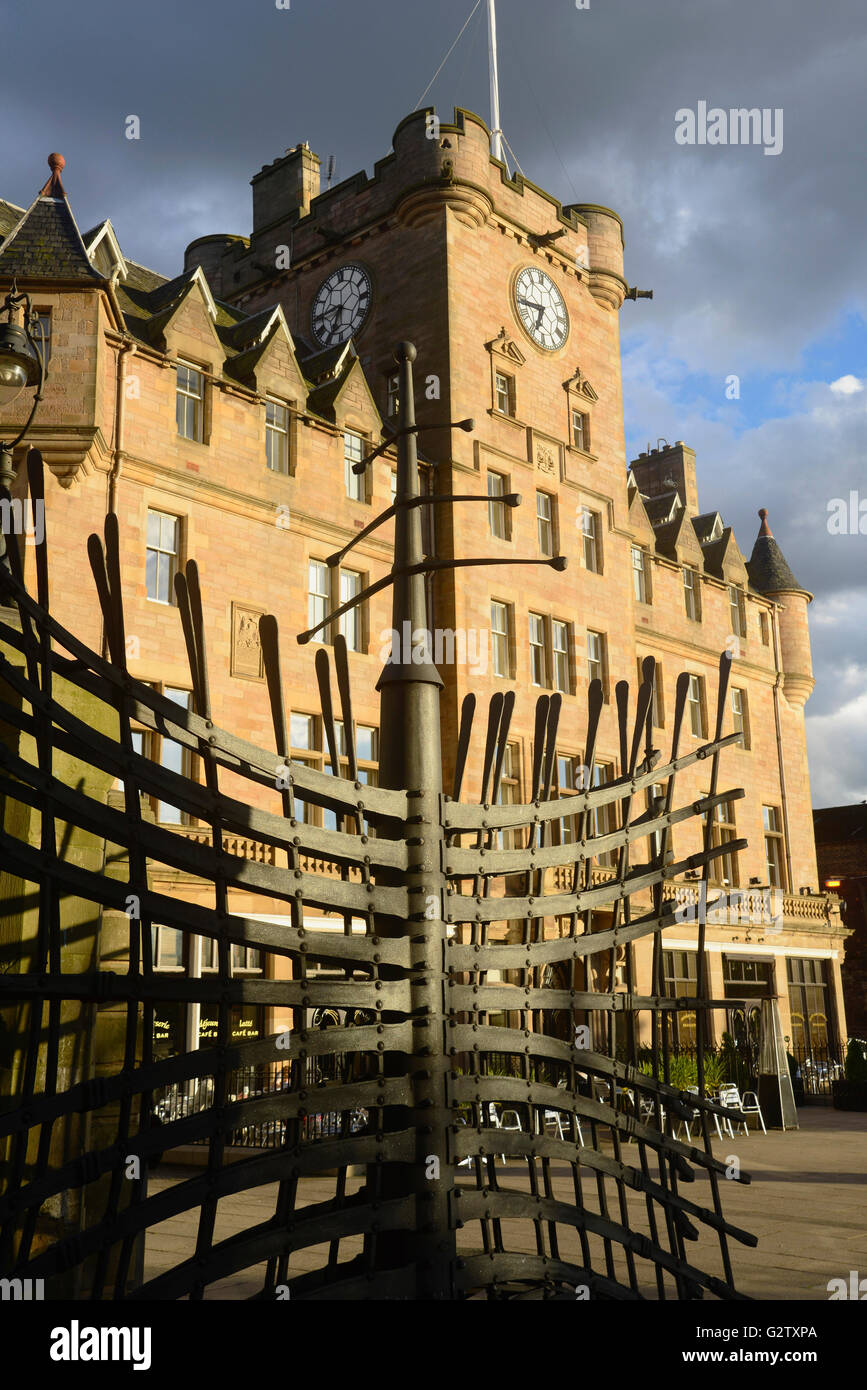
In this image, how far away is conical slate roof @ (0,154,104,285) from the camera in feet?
68.5

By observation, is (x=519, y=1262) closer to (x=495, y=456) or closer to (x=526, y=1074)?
(x=526, y=1074)

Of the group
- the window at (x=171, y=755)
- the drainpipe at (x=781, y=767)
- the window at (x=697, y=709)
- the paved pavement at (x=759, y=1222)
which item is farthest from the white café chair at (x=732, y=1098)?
the drainpipe at (x=781, y=767)

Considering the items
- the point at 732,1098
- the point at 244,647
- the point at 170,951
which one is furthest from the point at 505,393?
the point at 732,1098

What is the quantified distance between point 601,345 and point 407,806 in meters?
31.8

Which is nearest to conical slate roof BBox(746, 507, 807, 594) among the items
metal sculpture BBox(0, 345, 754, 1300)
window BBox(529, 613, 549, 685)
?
window BBox(529, 613, 549, 685)

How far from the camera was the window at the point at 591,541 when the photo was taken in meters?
32.8

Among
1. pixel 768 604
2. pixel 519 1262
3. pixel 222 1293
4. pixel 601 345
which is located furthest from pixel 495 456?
pixel 519 1262

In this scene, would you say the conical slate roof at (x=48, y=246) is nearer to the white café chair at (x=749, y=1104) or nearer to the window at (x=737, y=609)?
the white café chair at (x=749, y=1104)

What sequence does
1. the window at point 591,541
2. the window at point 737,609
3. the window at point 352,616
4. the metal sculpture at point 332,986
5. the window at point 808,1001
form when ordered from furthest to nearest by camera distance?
the window at point 737,609 < the window at point 808,1001 < the window at point 591,541 < the window at point 352,616 < the metal sculpture at point 332,986

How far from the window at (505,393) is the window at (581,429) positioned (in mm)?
2777

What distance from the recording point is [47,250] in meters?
21.3

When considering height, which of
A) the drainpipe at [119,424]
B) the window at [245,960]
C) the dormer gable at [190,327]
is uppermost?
the dormer gable at [190,327]

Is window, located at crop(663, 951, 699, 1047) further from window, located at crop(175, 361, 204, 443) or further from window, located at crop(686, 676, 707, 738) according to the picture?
window, located at crop(175, 361, 204, 443)

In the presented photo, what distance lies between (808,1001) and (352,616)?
2109 cm
